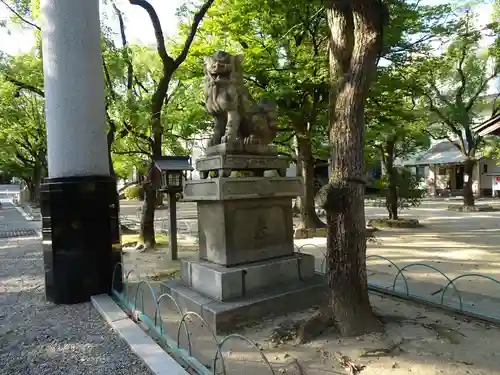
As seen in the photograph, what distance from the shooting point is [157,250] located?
11.1 meters

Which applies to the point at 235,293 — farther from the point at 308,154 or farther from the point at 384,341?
the point at 308,154

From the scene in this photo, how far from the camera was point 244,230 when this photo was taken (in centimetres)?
561

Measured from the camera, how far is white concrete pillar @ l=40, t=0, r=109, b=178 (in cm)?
579

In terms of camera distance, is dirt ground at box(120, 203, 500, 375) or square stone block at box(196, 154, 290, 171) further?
square stone block at box(196, 154, 290, 171)

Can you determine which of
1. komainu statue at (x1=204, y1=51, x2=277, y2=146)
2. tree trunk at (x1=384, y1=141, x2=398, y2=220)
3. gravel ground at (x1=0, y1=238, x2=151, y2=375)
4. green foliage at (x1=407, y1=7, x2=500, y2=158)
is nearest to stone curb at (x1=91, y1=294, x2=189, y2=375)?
gravel ground at (x1=0, y1=238, x2=151, y2=375)

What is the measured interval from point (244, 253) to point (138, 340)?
6.53 feet

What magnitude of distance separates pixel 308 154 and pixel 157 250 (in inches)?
244

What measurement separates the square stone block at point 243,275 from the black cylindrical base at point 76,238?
4.34 ft

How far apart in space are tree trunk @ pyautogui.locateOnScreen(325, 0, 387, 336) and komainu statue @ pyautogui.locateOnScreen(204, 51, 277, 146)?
5.91 ft

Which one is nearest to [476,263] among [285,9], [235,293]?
[235,293]

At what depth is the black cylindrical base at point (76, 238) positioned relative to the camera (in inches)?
225

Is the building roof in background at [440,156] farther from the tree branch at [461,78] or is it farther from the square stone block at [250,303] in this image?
the square stone block at [250,303]

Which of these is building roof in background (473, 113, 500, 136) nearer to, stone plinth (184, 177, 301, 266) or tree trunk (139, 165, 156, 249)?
stone plinth (184, 177, 301, 266)

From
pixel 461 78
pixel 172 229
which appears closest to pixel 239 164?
pixel 172 229
